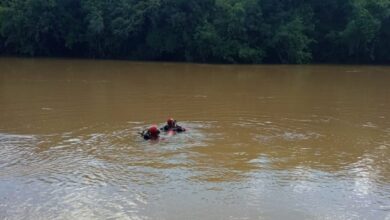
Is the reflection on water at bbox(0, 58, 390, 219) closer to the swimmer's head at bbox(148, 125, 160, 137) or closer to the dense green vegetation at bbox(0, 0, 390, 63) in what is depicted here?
the swimmer's head at bbox(148, 125, 160, 137)

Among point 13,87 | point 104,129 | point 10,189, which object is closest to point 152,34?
point 13,87

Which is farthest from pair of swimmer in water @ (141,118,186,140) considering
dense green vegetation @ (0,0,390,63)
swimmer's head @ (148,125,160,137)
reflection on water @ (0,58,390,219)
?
dense green vegetation @ (0,0,390,63)

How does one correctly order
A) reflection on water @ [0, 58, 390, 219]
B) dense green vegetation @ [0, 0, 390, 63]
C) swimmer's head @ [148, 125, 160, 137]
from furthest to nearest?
1. dense green vegetation @ [0, 0, 390, 63]
2. swimmer's head @ [148, 125, 160, 137]
3. reflection on water @ [0, 58, 390, 219]

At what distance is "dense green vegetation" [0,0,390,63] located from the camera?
40.8m

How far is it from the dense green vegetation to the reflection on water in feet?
53.9

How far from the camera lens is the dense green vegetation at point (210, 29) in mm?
40812

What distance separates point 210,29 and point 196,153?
97.2ft

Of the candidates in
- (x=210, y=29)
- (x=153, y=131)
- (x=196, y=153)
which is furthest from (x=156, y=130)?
(x=210, y=29)

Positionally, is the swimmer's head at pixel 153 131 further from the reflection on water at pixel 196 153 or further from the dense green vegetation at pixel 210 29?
the dense green vegetation at pixel 210 29

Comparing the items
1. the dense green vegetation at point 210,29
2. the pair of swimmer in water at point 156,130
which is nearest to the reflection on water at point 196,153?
the pair of swimmer in water at point 156,130

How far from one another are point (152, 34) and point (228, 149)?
102ft

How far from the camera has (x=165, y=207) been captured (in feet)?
30.5

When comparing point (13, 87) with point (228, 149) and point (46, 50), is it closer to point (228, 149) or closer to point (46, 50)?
point (228, 149)

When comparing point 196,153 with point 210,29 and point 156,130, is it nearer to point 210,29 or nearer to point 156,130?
point 156,130
